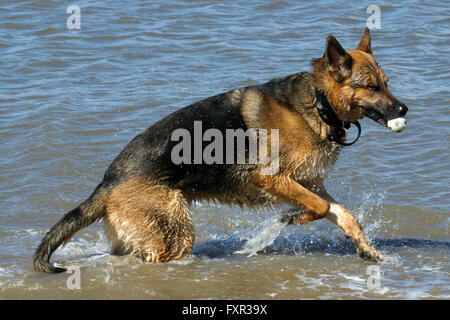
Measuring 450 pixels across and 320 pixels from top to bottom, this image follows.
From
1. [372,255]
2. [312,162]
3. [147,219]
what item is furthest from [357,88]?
[147,219]

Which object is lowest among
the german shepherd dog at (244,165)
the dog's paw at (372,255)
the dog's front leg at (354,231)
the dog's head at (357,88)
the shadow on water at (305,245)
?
the shadow on water at (305,245)

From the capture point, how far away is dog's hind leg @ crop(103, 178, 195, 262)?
5.73 metres

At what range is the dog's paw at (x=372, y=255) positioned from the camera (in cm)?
597

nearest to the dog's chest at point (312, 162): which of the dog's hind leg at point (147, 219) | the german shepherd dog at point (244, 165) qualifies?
the german shepherd dog at point (244, 165)

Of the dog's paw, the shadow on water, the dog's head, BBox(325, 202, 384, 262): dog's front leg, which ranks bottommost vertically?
the shadow on water

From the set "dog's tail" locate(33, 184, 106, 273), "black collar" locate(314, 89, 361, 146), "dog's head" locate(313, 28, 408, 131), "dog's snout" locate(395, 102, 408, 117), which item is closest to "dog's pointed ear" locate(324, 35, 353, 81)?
"dog's head" locate(313, 28, 408, 131)

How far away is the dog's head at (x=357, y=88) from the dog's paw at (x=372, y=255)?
1049 mm

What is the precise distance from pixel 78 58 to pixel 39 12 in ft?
9.05

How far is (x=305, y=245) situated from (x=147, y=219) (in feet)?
5.41

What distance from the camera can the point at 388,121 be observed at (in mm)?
5766

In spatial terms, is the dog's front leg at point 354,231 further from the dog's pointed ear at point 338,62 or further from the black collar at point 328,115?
the dog's pointed ear at point 338,62

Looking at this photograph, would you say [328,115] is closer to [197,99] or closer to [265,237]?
[265,237]

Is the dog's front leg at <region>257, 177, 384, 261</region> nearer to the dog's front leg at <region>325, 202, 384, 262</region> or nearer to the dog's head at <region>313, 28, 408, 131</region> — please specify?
the dog's front leg at <region>325, 202, 384, 262</region>

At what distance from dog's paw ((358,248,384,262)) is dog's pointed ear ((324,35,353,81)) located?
146 centimetres
